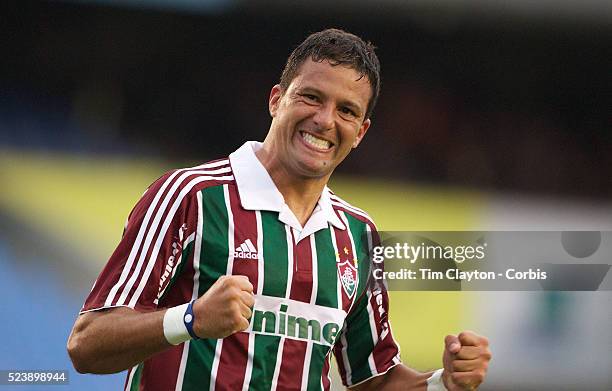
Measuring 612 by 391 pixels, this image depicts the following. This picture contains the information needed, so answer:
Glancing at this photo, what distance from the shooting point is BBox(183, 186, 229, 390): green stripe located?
1711 millimetres

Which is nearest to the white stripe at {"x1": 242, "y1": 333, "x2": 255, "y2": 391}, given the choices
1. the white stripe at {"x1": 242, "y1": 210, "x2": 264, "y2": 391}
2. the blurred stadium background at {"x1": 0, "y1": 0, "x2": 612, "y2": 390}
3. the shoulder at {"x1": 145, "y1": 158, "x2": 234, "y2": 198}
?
the white stripe at {"x1": 242, "y1": 210, "x2": 264, "y2": 391}

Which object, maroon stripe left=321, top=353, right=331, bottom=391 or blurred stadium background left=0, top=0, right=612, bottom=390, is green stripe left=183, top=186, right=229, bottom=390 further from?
blurred stadium background left=0, top=0, right=612, bottom=390

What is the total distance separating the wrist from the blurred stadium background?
132 centimetres

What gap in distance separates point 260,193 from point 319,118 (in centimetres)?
20

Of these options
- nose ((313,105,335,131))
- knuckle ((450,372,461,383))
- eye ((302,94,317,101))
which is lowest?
knuckle ((450,372,461,383))

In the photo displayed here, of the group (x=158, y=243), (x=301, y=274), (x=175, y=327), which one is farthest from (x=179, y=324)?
(x=301, y=274)

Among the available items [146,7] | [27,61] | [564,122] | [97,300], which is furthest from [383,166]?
[97,300]

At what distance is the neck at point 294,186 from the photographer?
75.2 inches

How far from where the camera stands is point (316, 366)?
6.10ft

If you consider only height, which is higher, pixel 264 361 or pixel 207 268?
pixel 207 268

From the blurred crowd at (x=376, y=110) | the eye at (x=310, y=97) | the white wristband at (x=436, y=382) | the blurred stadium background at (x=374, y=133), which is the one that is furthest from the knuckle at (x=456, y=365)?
the blurred crowd at (x=376, y=110)

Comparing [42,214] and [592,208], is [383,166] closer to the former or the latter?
[592,208]

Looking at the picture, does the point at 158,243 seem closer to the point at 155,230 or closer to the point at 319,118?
the point at 155,230

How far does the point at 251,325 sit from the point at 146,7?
1460mm
